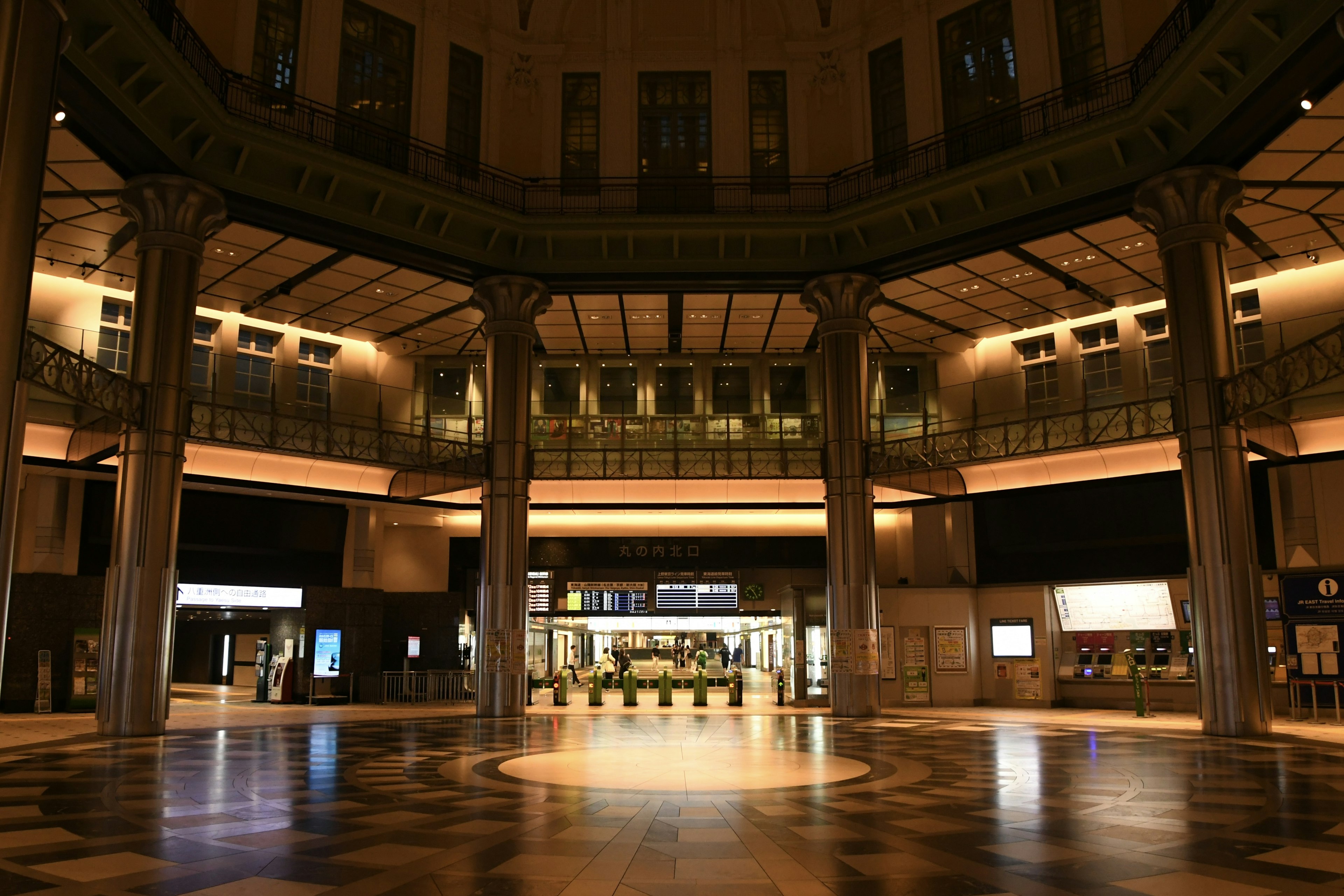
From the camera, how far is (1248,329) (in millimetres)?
24859

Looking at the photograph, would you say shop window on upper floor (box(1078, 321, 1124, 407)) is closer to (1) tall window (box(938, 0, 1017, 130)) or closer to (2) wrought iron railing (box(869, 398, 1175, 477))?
(2) wrought iron railing (box(869, 398, 1175, 477))

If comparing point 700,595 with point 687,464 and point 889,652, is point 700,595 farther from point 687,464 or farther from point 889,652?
point 889,652

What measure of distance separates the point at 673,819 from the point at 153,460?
13.9m

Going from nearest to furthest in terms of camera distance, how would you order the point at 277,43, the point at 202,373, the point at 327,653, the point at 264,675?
the point at 277,43
the point at 202,373
the point at 327,653
the point at 264,675

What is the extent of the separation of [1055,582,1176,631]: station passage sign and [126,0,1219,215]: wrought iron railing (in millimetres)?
12730

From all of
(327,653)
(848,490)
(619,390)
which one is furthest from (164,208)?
(848,490)

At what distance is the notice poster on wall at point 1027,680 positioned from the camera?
1084 inches

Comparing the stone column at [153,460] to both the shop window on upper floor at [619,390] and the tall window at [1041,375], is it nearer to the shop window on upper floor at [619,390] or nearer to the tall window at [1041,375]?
the shop window on upper floor at [619,390]

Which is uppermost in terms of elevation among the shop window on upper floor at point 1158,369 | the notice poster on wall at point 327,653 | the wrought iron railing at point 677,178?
the wrought iron railing at point 677,178

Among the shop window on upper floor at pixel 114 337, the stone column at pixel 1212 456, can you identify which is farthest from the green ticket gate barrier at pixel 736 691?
the shop window on upper floor at pixel 114 337

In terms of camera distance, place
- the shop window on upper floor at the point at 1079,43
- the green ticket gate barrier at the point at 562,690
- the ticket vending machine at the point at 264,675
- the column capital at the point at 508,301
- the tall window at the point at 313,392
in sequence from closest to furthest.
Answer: the shop window on upper floor at the point at 1079,43 < the column capital at the point at 508,301 < the tall window at the point at 313,392 < the green ticket gate barrier at the point at 562,690 < the ticket vending machine at the point at 264,675

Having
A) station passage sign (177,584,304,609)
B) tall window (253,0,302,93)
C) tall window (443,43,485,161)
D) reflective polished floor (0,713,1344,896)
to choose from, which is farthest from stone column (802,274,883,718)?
station passage sign (177,584,304,609)

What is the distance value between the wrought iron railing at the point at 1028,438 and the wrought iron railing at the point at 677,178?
23.5 feet

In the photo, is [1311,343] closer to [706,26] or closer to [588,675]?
[706,26]
